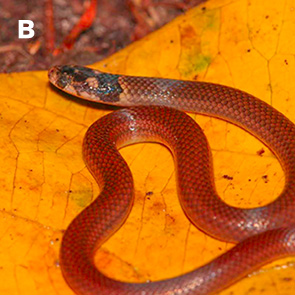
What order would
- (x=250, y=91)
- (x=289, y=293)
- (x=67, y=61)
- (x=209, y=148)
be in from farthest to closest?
(x=67, y=61), (x=250, y=91), (x=209, y=148), (x=289, y=293)

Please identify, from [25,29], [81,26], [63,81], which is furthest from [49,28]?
[63,81]

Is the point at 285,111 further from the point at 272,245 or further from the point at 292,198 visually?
the point at 272,245

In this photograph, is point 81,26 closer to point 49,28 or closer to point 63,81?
point 49,28

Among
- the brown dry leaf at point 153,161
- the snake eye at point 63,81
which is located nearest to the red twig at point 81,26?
the snake eye at point 63,81

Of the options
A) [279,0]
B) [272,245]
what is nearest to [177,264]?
[272,245]

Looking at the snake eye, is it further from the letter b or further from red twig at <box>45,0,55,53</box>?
the letter b
